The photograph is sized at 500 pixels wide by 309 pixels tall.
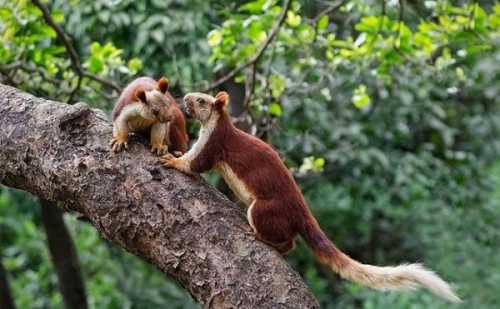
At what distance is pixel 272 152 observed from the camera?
3008 millimetres

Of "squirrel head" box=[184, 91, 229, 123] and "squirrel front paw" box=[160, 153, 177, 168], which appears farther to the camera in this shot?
"squirrel head" box=[184, 91, 229, 123]

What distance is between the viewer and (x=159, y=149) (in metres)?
2.86

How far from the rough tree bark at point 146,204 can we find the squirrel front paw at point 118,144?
24mm

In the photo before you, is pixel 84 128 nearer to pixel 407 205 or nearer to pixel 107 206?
pixel 107 206

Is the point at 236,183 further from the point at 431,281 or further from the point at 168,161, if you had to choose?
the point at 431,281

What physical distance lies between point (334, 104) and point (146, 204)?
3.62 meters

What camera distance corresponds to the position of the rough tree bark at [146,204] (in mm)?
2451

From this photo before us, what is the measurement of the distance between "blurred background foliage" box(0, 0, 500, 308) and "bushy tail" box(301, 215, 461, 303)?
1710 millimetres

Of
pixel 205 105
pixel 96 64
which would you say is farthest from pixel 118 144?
pixel 96 64

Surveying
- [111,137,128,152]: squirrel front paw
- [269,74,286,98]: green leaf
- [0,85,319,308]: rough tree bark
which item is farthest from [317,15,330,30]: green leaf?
[111,137,128,152]: squirrel front paw

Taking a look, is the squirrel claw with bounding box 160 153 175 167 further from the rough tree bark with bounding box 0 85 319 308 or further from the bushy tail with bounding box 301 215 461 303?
the bushy tail with bounding box 301 215 461 303

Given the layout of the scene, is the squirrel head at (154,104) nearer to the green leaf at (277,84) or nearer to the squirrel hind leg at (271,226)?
the squirrel hind leg at (271,226)

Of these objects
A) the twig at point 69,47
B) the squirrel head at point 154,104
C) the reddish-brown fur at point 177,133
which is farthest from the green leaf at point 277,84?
the squirrel head at point 154,104

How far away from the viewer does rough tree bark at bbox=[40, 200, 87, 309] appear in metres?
5.18
